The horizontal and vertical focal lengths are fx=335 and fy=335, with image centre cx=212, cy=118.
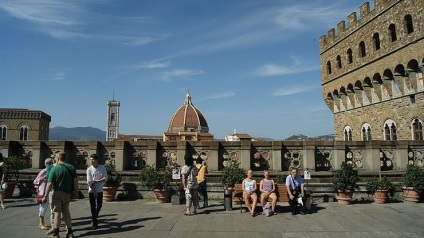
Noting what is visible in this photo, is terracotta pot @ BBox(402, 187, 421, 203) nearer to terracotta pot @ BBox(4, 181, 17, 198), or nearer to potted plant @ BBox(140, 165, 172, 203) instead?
potted plant @ BBox(140, 165, 172, 203)

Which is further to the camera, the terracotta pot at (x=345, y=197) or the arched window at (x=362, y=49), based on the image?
the arched window at (x=362, y=49)

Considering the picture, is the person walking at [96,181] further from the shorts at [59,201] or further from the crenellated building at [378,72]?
the crenellated building at [378,72]

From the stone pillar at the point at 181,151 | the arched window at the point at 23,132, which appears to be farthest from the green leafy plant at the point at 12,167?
the arched window at the point at 23,132

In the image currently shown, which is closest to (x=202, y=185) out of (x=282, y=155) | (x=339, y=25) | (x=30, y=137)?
(x=282, y=155)

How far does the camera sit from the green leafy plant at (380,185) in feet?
36.1

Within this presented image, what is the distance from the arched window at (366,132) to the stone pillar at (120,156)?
2278cm

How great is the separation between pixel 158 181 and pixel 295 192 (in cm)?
454

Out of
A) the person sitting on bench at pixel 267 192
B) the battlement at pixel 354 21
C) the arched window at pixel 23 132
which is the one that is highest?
the battlement at pixel 354 21

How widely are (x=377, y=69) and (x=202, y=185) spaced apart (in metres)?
21.4

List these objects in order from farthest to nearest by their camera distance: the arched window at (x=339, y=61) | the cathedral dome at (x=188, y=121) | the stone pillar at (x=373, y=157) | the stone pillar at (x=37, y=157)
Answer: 1. the cathedral dome at (x=188, y=121)
2. the arched window at (x=339, y=61)
3. the stone pillar at (x=37, y=157)
4. the stone pillar at (x=373, y=157)

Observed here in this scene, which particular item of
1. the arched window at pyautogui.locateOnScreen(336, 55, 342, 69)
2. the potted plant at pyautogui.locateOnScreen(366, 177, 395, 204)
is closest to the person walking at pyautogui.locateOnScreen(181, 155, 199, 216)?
the potted plant at pyautogui.locateOnScreen(366, 177, 395, 204)

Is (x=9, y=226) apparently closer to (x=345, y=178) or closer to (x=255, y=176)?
(x=255, y=176)

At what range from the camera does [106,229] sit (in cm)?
781

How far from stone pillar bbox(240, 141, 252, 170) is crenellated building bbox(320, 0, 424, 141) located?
15005 mm
